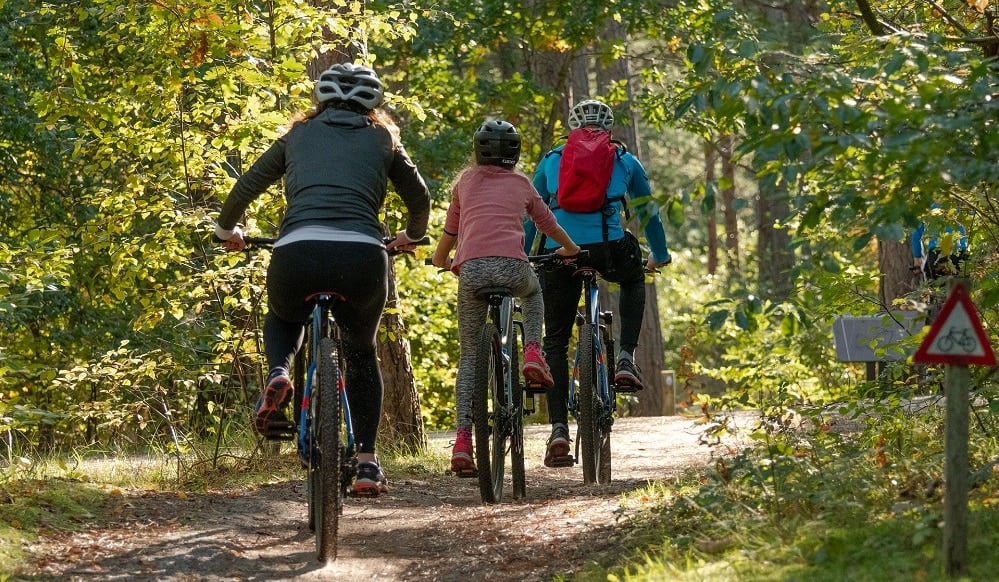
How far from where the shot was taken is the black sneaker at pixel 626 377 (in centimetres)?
806

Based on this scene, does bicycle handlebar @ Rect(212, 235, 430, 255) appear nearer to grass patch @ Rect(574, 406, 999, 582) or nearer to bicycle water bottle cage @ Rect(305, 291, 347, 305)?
bicycle water bottle cage @ Rect(305, 291, 347, 305)

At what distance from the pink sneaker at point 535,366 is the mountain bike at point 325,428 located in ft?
5.15

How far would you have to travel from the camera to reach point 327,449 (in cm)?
525

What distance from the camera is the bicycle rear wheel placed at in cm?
676

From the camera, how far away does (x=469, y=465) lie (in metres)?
6.78

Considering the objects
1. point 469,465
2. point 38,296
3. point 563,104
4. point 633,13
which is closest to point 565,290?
point 469,465

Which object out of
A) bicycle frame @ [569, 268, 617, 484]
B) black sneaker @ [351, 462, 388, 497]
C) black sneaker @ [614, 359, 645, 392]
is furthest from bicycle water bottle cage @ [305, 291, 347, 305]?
black sneaker @ [614, 359, 645, 392]

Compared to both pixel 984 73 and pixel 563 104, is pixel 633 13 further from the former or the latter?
pixel 984 73

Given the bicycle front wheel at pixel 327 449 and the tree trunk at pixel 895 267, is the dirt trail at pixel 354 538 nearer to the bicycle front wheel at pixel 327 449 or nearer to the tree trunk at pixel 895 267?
the bicycle front wheel at pixel 327 449

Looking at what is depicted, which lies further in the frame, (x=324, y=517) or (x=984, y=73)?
(x=324, y=517)

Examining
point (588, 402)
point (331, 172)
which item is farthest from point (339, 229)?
point (588, 402)

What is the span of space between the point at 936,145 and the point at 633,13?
12611 mm

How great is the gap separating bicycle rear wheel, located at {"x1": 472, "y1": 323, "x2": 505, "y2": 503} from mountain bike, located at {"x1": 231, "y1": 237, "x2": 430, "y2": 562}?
3.97 feet

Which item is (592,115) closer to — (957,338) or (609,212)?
(609,212)
